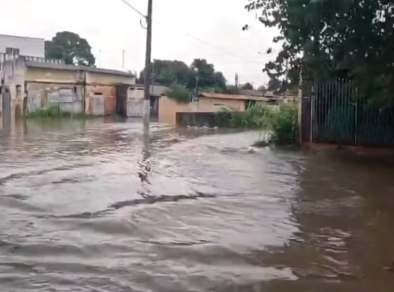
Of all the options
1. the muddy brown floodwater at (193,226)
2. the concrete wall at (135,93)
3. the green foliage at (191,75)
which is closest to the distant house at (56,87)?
the concrete wall at (135,93)

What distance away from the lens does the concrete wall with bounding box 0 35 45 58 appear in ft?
200

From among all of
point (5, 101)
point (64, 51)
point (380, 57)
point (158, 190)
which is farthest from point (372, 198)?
point (64, 51)

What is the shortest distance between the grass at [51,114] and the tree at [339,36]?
27.6 metres

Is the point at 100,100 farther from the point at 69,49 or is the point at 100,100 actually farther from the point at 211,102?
the point at 69,49

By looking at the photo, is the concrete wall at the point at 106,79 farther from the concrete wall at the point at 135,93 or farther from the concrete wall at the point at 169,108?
the concrete wall at the point at 169,108

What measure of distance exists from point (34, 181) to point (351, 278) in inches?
264

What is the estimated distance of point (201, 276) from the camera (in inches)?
201

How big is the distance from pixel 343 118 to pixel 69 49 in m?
63.2

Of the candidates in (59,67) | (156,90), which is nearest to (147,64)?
(59,67)

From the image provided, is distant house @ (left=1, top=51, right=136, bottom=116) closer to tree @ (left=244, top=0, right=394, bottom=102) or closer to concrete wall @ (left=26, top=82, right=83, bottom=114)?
concrete wall @ (left=26, top=82, right=83, bottom=114)

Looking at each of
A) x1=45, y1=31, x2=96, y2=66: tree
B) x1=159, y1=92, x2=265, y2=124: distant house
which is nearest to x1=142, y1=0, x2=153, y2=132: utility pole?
x1=159, y1=92, x2=265, y2=124: distant house

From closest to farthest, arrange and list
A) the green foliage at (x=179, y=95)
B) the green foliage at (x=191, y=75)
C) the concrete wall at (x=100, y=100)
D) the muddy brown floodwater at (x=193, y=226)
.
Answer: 1. the muddy brown floodwater at (x=193, y=226)
2. the green foliage at (x=179, y=95)
3. the concrete wall at (x=100, y=100)
4. the green foliage at (x=191, y=75)

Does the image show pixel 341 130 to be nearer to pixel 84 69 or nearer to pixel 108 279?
pixel 108 279

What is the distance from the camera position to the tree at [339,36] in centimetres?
1166
